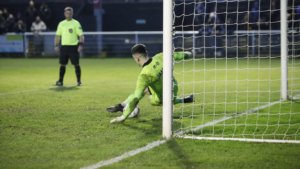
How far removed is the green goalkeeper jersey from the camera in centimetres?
840

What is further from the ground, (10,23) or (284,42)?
(10,23)

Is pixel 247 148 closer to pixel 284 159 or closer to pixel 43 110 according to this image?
pixel 284 159

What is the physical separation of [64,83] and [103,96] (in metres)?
3.94

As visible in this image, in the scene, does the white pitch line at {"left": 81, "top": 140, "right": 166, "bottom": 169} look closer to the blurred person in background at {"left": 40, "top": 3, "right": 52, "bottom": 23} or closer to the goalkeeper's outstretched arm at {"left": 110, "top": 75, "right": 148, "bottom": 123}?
the goalkeeper's outstretched arm at {"left": 110, "top": 75, "right": 148, "bottom": 123}

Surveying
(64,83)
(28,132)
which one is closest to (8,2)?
(64,83)

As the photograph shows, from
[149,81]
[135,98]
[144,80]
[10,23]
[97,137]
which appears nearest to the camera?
[97,137]

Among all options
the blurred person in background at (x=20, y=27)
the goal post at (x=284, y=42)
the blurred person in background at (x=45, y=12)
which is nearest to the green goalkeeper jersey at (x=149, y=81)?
the goal post at (x=284, y=42)

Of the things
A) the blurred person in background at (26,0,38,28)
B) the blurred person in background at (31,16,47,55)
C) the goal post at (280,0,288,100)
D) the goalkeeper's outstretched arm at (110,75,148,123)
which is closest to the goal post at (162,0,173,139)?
the goalkeeper's outstretched arm at (110,75,148,123)

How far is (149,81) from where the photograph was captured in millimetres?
8828

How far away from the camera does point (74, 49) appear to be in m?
16.0

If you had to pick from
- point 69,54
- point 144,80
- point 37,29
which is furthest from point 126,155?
point 37,29

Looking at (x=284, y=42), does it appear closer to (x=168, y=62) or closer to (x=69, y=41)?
(x=168, y=62)

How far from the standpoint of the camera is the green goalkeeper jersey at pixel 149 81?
331 inches

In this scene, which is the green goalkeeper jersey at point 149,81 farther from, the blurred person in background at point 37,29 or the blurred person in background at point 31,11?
the blurred person in background at point 31,11
